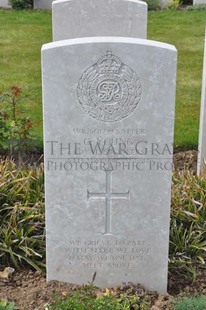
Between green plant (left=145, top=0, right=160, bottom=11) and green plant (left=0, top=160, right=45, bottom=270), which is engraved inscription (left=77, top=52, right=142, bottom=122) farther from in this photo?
green plant (left=145, top=0, right=160, bottom=11)

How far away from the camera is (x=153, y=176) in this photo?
14.4ft

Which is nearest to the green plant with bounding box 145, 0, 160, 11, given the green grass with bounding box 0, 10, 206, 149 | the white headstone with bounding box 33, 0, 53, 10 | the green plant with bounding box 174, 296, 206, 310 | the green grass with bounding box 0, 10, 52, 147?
the green grass with bounding box 0, 10, 206, 149

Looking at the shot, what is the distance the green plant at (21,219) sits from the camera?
489 centimetres

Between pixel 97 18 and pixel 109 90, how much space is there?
8.19 feet

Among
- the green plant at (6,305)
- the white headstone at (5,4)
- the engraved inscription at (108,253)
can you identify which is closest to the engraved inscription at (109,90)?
the engraved inscription at (108,253)

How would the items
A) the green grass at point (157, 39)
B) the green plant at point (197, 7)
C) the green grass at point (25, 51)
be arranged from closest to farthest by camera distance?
the green grass at point (157, 39)
the green grass at point (25, 51)
the green plant at point (197, 7)

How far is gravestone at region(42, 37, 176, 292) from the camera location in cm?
412

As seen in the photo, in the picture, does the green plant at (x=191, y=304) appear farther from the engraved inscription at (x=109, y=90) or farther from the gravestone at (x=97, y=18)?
the gravestone at (x=97, y=18)

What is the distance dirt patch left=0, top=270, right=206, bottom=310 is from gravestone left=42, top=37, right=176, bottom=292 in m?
0.09

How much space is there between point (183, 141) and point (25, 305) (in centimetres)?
348

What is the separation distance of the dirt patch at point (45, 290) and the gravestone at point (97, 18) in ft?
8.55

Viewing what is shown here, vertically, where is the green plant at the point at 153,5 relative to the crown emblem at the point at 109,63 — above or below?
above

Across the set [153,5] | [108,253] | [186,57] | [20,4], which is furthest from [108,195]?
[20,4]

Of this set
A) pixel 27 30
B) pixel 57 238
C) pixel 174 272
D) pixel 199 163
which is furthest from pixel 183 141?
pixel 27 30
